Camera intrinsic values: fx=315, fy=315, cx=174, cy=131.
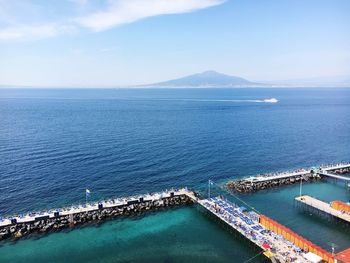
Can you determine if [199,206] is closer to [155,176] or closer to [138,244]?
[138,244]

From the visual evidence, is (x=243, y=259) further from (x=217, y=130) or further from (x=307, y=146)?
(x=217, y=130)

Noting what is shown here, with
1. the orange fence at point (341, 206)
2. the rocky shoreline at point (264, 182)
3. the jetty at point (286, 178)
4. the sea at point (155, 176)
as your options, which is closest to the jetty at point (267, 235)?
the sea at point (155, 176)

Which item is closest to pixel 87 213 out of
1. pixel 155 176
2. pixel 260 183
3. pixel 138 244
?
pixel 138 244

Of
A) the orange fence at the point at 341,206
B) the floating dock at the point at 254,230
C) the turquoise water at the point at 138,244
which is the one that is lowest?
the turquoise water at the point at 138,244

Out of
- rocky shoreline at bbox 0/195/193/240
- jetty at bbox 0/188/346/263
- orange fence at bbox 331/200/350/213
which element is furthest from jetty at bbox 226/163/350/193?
orange fence at bbox 331/200/350/213

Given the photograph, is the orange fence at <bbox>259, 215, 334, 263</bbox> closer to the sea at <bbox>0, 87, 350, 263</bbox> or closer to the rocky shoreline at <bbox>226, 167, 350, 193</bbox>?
the sea at <bbox>0, 87, 350, 263</bbox>

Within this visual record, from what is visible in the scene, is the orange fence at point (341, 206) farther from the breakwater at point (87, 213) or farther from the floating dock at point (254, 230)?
the breakwater at point (87, 213)
